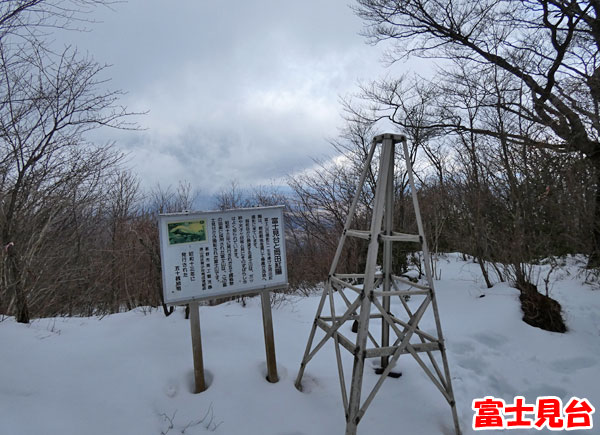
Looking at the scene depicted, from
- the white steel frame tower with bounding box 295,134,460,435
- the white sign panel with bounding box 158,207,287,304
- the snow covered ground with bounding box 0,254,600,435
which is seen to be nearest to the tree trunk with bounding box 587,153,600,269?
the snow covered ground with bounding box 0,254,600,435

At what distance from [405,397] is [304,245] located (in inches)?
310

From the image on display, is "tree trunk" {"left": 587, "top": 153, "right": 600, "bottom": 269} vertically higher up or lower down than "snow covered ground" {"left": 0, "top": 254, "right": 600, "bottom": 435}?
higher up

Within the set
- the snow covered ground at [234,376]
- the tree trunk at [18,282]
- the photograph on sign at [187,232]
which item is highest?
the photograph on sign at [187,232]

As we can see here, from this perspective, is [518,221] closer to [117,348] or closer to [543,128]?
[543,128]

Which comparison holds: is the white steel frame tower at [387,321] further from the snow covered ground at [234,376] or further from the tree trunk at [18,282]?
the tree trunk at [18,282]

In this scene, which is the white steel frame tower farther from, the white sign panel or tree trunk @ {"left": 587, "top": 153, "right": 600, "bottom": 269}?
tree trunk @ {"left": 587, "top": 153, "right": 600, "bottom": 269}

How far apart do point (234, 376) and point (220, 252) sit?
1164 mm

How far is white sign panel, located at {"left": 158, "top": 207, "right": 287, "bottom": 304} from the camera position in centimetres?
270

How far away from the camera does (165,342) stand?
331 cm

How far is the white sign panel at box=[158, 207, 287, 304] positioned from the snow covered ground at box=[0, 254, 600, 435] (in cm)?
85

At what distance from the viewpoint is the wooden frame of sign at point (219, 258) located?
270 cm

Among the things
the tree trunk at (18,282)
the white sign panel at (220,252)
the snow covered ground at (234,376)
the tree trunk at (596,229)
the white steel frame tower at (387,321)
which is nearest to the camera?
the white steel frame tower at (387,321)

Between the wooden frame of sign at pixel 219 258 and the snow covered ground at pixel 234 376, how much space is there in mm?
289

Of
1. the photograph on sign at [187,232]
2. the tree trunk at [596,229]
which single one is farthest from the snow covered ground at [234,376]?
the tree trunk at [596,229]
